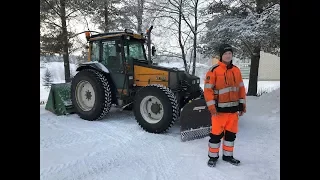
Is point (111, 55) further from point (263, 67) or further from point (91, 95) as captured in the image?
point (263, 67)

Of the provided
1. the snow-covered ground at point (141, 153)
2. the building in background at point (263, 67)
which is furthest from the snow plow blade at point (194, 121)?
the building in background at point (263, 67)

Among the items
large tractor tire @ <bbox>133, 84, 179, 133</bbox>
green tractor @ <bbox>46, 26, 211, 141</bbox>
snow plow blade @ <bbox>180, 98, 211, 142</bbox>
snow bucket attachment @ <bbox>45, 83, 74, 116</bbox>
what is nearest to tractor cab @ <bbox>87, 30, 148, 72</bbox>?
green tractor @ <bbox>46, 26, 211, 141</bbox>

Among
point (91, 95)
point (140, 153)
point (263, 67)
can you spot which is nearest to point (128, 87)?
point (91, 95)

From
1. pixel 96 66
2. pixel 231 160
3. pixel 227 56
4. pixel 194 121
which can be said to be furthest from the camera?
pixel 96 66

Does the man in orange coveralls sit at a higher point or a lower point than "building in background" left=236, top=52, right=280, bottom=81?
lower

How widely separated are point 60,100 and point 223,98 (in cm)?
475

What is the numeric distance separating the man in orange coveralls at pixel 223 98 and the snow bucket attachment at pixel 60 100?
443 cm

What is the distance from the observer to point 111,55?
616 centimetres

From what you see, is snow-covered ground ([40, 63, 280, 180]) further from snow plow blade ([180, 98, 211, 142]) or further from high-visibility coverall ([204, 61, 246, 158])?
high-visibility coverall ([204, 61, 246, 158])

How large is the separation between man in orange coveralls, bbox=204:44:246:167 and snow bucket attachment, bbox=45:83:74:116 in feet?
14.5

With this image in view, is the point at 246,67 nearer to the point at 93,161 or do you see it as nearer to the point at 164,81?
the point at 164,81

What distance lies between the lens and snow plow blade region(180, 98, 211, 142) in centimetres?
453
